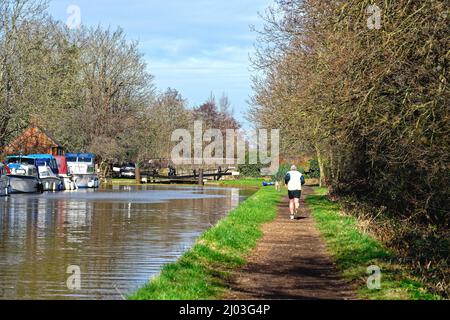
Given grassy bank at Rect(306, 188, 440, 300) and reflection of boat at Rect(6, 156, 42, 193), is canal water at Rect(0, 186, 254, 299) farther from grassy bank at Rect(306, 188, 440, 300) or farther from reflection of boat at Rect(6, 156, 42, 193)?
reflection of boat at Rect(6, 156, 42, 193)

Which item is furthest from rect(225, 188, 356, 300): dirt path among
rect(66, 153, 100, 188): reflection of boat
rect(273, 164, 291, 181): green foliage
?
rect(66, 153, 100, 188): reflection of boat

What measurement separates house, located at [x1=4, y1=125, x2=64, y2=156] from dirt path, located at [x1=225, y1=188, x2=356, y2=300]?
49468mm

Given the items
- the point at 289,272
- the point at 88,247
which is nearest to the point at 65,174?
the point at 88,247

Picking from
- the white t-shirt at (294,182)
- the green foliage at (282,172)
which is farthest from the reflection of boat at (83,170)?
the white t-shirt at (294,182)

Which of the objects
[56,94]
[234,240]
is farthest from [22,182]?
[234,240]

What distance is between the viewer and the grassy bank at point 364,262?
40.4ft

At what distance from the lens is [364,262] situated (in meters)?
16.2

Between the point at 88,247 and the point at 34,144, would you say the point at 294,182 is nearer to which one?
the point at 88,247

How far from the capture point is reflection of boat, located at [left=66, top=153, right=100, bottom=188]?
225 ft

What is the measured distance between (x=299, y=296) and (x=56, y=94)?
233 feet

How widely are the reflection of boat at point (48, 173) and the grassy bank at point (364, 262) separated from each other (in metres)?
35.3

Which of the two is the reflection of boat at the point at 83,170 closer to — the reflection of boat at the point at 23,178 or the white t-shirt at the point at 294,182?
the reflection of boat at the point at 23,178
